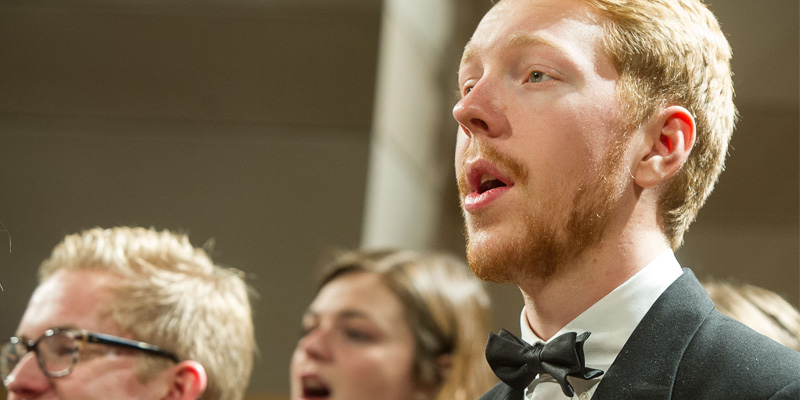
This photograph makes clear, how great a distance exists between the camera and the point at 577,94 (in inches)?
52.6

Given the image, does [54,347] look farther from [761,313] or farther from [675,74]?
[761,313]

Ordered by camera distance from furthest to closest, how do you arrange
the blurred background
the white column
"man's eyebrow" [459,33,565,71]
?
1. the white column
2. the blurred background
3. "man's eyebrow" [459,33,565,71]

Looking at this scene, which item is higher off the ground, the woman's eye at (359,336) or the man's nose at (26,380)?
the man's nose at (26,380)

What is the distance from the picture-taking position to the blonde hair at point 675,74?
4.52ft

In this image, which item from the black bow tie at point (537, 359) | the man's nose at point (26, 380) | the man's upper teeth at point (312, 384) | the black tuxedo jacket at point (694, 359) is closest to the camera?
the black tuxedo jacket at point (694, 359)

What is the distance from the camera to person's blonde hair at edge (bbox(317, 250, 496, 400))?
2.45m

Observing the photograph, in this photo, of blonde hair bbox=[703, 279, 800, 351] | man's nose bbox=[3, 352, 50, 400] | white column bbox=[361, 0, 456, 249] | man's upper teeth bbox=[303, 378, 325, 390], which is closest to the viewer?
man's nose bbox=[3, 352, 50, 400]

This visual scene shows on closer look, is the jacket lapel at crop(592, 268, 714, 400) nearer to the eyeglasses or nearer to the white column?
the eyeglasses

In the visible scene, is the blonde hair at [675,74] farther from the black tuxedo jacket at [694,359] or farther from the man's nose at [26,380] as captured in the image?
the man's nose at [26,380]

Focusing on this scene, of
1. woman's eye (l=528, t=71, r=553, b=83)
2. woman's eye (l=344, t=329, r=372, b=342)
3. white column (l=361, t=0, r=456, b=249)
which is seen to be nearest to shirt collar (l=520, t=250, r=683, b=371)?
woman's eye (l=528, t=71, r=553, b=83)

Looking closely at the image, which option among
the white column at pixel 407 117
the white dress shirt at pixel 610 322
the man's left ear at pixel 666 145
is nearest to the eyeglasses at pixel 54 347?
the white dress shirt at pixel 610 322

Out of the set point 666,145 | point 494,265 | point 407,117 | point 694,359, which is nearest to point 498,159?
point 494,265

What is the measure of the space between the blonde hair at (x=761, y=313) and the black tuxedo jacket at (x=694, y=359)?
0.95 m

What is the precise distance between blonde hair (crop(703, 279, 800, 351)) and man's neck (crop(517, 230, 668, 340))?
0.95 metres
